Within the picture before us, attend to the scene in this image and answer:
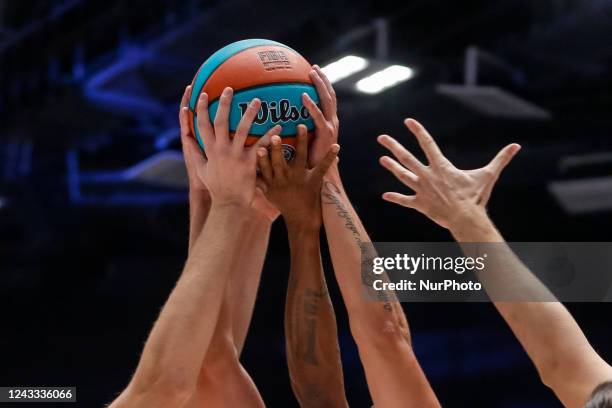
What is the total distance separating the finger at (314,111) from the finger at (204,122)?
26cm

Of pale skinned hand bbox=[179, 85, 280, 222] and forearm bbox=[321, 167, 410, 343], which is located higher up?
pale skinned hand bbox=[179, 85, 280, 222]

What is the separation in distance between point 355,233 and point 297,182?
0.65 feet

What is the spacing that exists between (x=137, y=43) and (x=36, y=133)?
2441mm

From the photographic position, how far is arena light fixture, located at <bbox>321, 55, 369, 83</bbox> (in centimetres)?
584

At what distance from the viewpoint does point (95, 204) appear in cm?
920

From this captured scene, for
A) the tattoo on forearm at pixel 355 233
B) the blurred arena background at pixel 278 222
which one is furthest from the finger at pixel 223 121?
the blurred arena background at pixel 278 222

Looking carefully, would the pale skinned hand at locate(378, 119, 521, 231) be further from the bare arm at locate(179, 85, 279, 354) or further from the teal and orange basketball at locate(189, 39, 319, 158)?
the bare arm at locate(179, 85, 279, 354)

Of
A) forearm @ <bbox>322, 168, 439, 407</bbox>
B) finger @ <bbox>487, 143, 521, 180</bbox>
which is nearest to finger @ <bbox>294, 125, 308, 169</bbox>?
forearm @ <bbox>322, 168, 439, 407</bbox>

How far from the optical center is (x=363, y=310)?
1.78m

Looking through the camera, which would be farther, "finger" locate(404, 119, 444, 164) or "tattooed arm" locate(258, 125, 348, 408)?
"tattooed arm" locate(258, 125, 348, 408)

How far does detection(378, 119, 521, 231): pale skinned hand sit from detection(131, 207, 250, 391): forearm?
0.45 m

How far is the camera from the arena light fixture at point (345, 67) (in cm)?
584

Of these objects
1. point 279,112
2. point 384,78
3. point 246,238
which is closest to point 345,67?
point 384,78

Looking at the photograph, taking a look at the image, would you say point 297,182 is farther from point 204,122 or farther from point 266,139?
point 204,122
